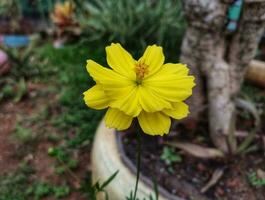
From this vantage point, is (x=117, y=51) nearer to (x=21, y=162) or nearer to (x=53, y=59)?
(x=21, y=162)

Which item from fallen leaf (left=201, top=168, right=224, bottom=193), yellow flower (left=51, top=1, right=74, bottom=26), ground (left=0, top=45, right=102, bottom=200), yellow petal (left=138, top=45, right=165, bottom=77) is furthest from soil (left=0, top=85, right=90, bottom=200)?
yellow petal (left=138, top=45, right=165, bottom=77)

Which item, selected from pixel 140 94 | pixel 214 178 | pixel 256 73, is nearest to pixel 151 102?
pixel 140 94

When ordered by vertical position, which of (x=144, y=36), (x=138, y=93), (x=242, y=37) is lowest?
(x=144, y=36)

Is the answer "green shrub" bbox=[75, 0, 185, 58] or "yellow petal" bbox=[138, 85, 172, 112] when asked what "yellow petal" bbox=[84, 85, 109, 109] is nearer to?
"yellow petal" bbox=[138, 85, 172, 112]

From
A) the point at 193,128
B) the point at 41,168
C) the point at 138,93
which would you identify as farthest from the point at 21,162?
the point at 138,93

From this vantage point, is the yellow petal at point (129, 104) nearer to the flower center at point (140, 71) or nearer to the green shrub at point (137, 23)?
the flower center at point (140, 71)
